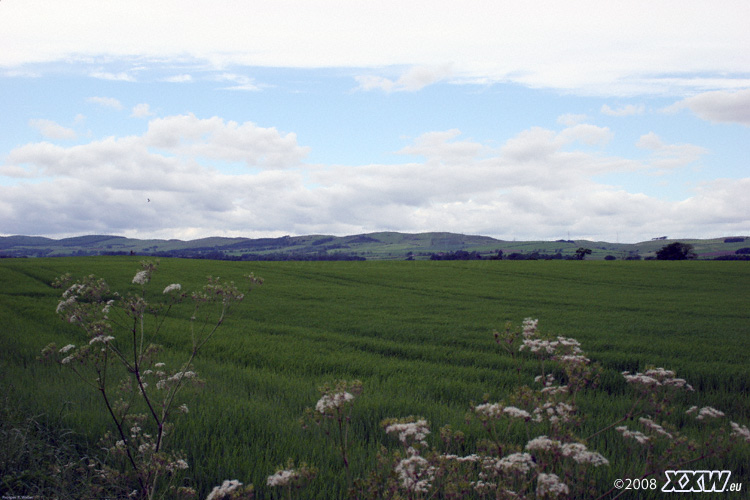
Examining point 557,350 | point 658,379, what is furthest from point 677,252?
point 557,350

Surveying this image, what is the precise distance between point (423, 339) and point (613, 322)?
10.3 metres

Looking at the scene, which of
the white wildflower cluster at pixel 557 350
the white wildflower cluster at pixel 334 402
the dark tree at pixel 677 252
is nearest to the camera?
the white wildflower cluster at pixel 334 402

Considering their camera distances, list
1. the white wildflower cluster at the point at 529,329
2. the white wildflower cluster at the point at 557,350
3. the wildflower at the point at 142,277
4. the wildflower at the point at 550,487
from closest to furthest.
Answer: the wildflower at the point at 550,487, the wildflower at the point at 142,277, the white wildflower cluster at the point at 557,350, the white wildflower cluster at the point at 529,329

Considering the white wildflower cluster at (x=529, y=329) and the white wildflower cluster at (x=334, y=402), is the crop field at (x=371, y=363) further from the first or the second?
the white wildflower cluster at (x=529, y=329)

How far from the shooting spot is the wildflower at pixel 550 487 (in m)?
2.51

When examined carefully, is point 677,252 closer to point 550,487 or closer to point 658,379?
point 658,379

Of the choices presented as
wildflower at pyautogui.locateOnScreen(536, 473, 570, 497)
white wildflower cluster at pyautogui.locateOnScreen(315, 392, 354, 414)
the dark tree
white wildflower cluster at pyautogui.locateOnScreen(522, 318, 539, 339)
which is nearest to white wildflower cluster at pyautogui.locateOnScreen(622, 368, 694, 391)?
white wildflower cluster at pyautogui.locateOnScreen(522, 318, 539, 339)

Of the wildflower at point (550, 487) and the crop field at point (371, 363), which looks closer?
the wildflower at point (550, 487)
